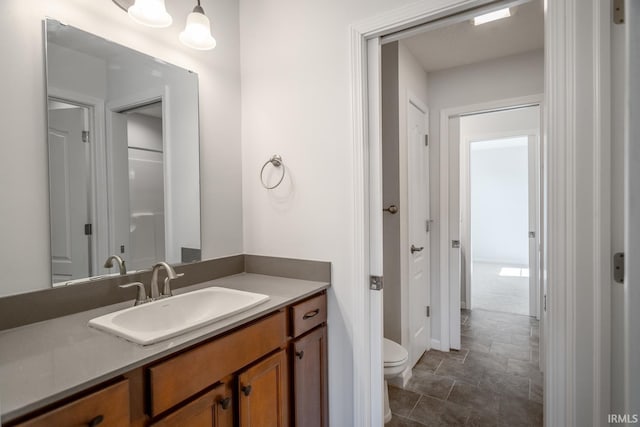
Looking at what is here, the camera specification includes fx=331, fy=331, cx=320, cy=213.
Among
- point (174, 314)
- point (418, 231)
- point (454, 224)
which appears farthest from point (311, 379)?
point (454, 224)

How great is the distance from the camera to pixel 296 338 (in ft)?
4.75

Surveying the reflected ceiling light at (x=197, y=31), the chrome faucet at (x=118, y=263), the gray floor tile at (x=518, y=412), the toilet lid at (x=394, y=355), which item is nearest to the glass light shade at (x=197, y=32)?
the reflected ceiling light at (x=197, y=31)

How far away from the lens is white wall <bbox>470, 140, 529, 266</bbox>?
695 centimetres

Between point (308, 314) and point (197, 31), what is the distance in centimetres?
135

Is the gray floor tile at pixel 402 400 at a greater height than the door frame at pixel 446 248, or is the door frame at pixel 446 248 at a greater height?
the door frame at pixel 446 248

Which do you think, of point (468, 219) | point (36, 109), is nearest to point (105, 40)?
point (36, 109)

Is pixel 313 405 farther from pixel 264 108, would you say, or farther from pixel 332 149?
pixel 264 108

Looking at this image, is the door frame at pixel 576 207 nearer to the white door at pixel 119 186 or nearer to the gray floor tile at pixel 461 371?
the gray floor tile at pixel 461 371

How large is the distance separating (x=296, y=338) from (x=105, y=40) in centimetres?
148

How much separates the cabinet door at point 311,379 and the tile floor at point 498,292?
10.3 ft

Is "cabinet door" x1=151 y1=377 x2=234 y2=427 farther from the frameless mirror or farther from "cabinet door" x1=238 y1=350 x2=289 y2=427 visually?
the frameless mirror

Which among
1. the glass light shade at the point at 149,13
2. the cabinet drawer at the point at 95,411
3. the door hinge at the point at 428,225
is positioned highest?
the glass light shade at the point at 149,13

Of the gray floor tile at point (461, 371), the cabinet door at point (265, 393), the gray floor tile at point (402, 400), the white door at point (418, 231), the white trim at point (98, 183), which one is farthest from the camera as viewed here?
the white door at point (418, 231)

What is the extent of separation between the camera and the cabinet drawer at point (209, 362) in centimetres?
93
